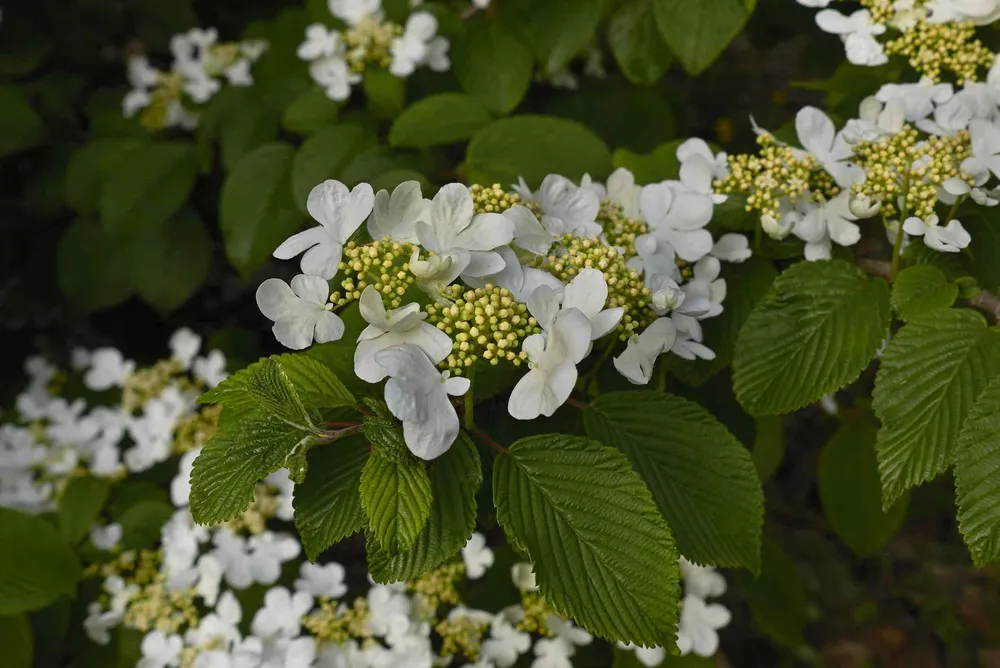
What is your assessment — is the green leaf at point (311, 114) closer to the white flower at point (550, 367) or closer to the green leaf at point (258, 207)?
the green leaf at point (258, 207)

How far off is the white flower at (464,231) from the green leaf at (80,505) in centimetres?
103

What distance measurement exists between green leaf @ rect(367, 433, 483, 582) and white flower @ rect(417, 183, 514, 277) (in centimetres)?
17

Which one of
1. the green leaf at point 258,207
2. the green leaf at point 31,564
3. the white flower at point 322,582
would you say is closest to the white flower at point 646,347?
the white flower at point 322,582

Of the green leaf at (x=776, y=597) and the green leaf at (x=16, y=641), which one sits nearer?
the green leaf at (x=16, y=641)

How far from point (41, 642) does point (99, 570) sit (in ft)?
0.43

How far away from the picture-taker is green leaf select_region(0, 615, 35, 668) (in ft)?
3.72

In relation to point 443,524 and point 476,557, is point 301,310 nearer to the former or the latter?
point 443,524

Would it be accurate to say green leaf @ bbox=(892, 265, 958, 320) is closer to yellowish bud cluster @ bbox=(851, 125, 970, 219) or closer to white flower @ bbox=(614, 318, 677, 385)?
yellowish bud cluster @ bbox=(851, 125, 970, 219)

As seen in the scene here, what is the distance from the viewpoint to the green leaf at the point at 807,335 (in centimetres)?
88

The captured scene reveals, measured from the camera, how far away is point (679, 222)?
949 mm

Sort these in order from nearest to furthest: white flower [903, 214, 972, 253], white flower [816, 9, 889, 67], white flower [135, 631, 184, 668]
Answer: white flower [903, 214, 972, 253] < white flower [816, 9, 889, 67] < white flower [135, 631, 184, 668]

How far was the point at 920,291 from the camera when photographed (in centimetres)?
86

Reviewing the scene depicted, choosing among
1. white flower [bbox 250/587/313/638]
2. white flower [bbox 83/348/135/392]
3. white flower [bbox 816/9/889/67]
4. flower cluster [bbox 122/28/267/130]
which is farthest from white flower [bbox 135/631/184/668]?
white flower [bbox 816/9/889/67]

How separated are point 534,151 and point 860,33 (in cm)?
48
